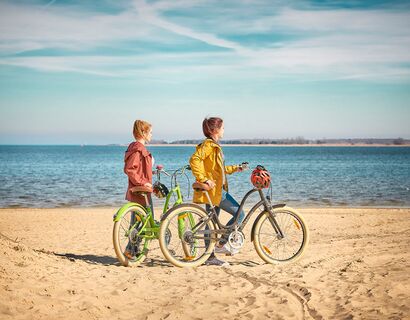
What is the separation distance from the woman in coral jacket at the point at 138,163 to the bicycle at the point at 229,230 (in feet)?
1.97

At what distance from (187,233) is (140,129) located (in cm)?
168

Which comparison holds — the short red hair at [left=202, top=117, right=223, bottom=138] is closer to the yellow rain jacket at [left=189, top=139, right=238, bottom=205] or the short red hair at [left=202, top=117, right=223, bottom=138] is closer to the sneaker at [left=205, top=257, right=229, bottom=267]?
the yellow rain jacket at [left=189, top=139, right=238, bottom=205]

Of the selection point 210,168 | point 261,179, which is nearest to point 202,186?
point 210,168

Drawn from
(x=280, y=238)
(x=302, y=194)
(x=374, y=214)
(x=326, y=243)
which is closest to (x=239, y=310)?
(x=280, y=238)

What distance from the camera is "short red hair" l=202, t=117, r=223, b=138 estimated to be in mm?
6379

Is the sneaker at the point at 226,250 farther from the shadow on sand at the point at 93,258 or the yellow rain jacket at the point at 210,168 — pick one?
the shadow on sand at the point at 93,258

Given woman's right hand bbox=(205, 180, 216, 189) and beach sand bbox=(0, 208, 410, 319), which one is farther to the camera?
woman's right hand bbox=(205, 180, 216, 189)

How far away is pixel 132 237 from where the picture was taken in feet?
21.4

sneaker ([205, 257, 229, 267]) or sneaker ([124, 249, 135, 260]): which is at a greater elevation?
sneaker ([124, 249, 135, 260])

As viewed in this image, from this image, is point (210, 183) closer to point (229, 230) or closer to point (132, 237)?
point (229, 230)

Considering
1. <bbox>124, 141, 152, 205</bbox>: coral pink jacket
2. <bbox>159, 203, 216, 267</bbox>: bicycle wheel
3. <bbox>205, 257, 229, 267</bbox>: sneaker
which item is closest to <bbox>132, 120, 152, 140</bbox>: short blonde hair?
<bbox>124, 141, 152, 205</bbox>: coral pink jacket

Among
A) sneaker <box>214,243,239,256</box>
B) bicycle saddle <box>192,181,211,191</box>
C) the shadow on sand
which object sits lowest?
the shadow on sand

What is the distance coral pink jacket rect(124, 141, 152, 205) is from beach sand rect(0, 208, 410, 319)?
1.23 metres

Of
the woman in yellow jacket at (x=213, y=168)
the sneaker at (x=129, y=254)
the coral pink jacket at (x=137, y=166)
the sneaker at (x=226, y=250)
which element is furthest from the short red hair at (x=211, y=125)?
the sneaker at (x=129, y=254)
